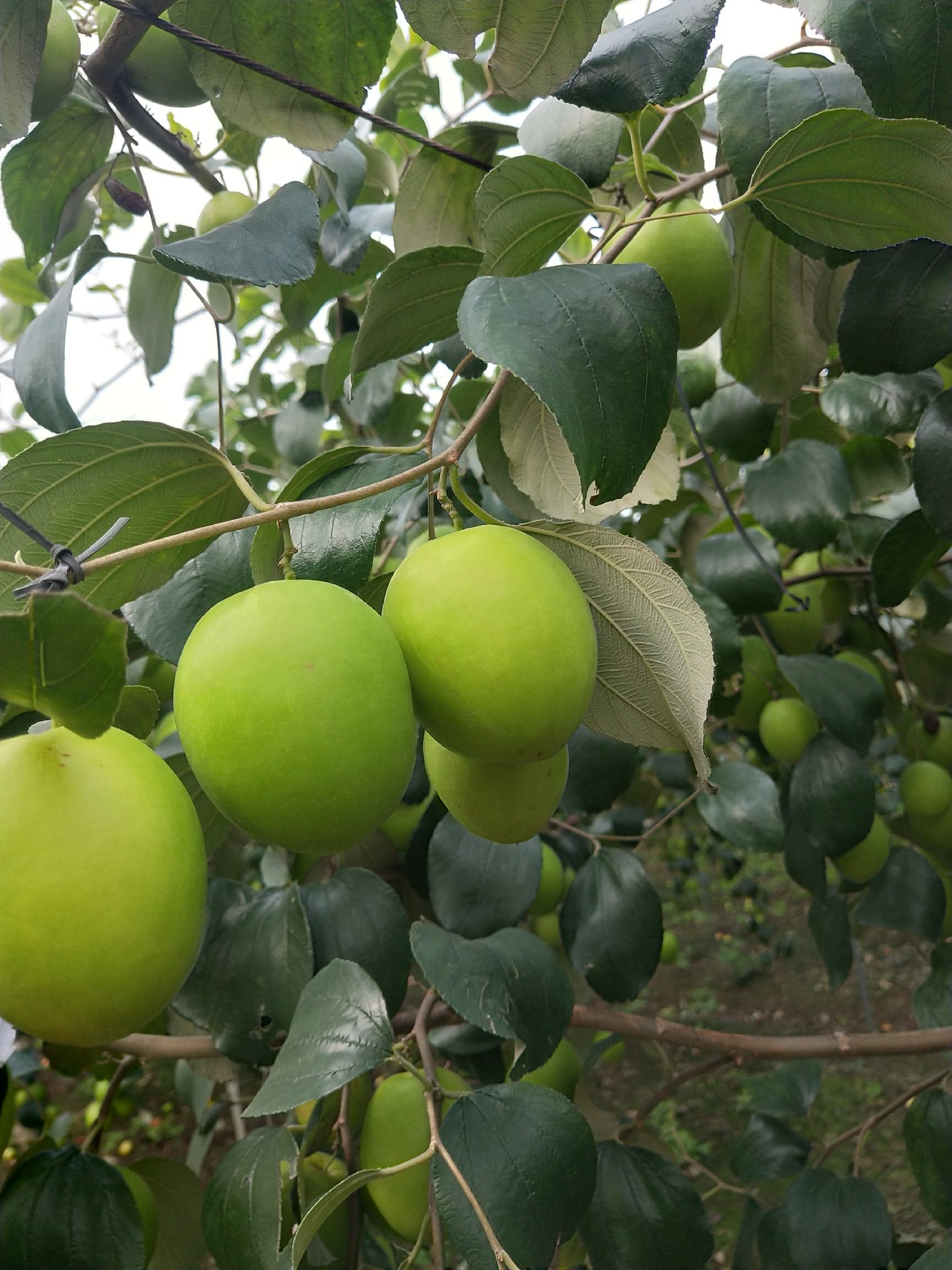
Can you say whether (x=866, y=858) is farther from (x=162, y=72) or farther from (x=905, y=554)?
(x=162, y=72)

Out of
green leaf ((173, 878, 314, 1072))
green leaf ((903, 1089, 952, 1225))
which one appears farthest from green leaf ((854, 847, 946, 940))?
green leaf ((173, 878, 314, 1072))

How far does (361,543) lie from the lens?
562 millimetres

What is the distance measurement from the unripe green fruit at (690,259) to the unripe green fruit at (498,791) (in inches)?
16.3

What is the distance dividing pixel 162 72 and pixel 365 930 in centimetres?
89

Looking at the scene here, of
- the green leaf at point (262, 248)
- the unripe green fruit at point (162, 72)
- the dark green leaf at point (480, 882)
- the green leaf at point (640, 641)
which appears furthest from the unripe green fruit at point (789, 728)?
the unripe green fruit at point (162, 72)

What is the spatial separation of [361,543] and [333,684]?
16 cm

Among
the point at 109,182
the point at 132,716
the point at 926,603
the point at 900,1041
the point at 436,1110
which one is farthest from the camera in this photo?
the point at 926,603

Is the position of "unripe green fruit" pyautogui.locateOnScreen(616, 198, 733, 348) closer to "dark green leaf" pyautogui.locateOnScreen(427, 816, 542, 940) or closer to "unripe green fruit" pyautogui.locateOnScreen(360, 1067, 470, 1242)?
"dark green leaf" pyautogui.locateOnScreen(427, 816, 542, 940)

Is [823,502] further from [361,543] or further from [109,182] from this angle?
[109,182]

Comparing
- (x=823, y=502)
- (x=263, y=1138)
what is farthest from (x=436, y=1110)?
(x=823, y=502)

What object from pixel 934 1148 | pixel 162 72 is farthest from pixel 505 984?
pixel 162 72

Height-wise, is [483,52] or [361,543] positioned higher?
[483,52]

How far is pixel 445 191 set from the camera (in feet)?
3.01

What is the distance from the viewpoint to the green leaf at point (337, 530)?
0.55m
